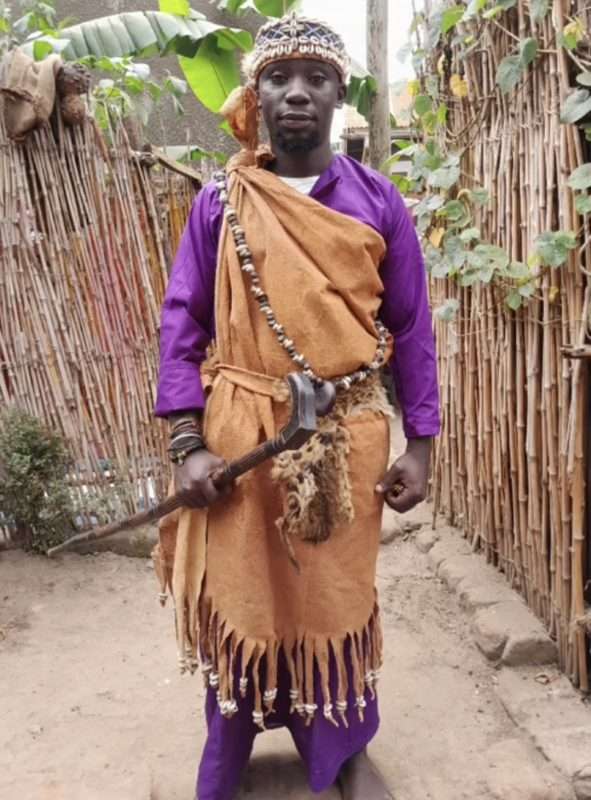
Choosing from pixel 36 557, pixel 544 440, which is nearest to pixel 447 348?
pixel 544 440

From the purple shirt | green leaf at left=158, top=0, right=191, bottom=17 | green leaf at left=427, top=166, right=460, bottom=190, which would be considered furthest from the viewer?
green leaf at left=158, top=0, right=191, bottom=17

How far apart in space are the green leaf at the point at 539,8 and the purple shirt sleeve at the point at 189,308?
44.7 inches

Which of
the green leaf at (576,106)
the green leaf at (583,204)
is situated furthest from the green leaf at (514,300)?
the green leaf at (576,106)

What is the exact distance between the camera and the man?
1592 mm

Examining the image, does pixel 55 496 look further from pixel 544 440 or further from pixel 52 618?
pixel 544 440

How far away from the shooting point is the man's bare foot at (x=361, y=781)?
1.88 meters

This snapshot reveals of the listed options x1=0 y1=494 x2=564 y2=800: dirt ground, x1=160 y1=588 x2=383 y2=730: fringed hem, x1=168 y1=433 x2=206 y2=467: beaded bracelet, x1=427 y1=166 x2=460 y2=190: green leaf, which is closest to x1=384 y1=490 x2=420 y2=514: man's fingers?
x1=160 y1=588 x2=383 y2=730: fringed hem

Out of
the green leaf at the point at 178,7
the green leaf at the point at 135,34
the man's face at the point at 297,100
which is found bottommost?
the man's face at the point at 297,100

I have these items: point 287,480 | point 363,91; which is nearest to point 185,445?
point 287,480

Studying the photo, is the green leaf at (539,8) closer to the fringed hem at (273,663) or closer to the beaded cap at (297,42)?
the beaded cap at (297,42)

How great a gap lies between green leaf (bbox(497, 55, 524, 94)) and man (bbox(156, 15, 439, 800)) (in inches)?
34.1

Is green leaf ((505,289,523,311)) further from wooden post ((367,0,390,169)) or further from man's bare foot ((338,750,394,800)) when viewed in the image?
wooden post ((367,0,390,169))

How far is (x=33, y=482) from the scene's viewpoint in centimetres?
321

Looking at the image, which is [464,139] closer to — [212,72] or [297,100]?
[297,100]
